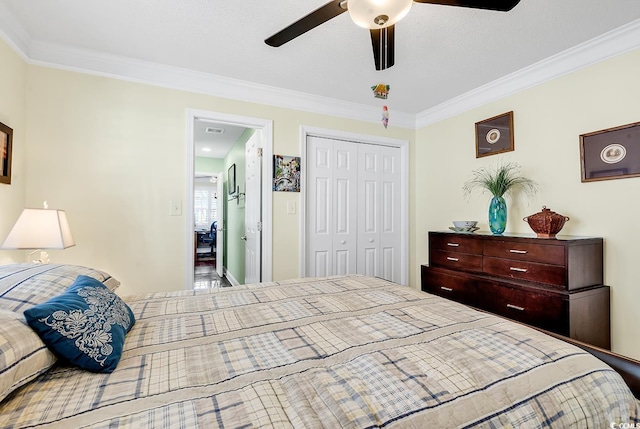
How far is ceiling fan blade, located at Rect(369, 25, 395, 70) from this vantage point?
1517 mm

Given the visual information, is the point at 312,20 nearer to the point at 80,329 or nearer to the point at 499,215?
the point at 80,329

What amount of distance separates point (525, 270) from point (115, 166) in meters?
3.32

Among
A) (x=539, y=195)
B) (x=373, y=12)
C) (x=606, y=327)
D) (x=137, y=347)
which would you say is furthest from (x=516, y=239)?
(x=137, y=347)

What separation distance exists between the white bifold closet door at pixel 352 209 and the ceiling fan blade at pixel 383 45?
62.0 inches

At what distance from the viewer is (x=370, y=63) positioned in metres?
2.44

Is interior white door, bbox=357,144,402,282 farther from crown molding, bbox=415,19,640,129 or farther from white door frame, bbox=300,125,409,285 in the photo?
crown molding, bbox=415,19,640,129

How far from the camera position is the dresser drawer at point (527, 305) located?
1.93m

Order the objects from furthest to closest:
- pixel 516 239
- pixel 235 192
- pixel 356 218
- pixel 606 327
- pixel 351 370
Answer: pixel 235 192, pixel 356 218, pixel 516 239, pixel 606 327, pixel 351 370

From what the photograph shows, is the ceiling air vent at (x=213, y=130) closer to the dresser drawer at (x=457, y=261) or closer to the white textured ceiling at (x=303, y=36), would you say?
the white textured ceiling at (x=303, y=36)

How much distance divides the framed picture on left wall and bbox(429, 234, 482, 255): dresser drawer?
341cm

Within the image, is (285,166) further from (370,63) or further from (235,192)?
(235,192)

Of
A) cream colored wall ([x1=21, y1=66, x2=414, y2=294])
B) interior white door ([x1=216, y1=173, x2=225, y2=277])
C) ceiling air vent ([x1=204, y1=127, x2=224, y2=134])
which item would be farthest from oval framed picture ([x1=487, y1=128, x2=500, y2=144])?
interior white door ([x1=216, y1=173, x2=225, y2=277])

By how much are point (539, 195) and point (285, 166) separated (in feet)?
7.63

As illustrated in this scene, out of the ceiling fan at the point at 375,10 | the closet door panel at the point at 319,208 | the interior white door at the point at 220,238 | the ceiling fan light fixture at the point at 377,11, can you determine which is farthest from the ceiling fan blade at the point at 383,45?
the interior white door at the point at 220,238
